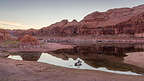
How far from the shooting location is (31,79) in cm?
1555

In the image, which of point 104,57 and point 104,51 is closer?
point 104,57

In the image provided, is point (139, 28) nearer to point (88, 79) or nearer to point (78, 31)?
point (78, 31)

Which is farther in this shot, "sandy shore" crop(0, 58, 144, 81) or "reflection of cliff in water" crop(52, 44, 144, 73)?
"reflection of cliff in water" crop(52, 44, 144, 73)

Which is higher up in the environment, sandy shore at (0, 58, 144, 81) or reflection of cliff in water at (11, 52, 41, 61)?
sandy shore at (0, 58, 144, 81)

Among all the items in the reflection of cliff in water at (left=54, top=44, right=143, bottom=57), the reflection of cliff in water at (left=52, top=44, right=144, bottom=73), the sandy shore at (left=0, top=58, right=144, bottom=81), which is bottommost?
the reflection of cliff in water at (left=54, top=44, right=143, bottom=57)

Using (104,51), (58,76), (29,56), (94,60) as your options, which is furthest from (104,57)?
(58,76)

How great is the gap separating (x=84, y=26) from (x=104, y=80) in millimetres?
164363

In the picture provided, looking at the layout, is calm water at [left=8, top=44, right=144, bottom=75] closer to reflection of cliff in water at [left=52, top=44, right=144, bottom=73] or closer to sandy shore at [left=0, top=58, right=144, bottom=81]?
reflection of cliff in water at [left=52, top=44, right=144, bottom=73]

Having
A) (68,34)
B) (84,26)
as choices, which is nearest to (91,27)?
(84,26)

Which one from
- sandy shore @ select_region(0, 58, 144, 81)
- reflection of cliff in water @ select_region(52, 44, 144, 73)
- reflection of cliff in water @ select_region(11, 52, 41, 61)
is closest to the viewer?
sandy shore @ select_region(0, 58, 144, 81)

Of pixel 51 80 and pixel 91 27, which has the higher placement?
pixel 91 27

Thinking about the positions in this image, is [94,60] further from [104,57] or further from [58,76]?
[58,76]

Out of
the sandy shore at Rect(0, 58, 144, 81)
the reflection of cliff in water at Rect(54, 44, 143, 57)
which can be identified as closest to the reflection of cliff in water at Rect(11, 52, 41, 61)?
the reflection of cliff in water at Rect(54, 44, 143, 57)

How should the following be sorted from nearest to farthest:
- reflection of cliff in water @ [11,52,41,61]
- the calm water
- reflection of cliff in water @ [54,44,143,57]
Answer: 1. the calm water
2. reflection of cliff in water @ [11,52,41,61]
3. reflection of cliff in water @ [54,44,143,57]
